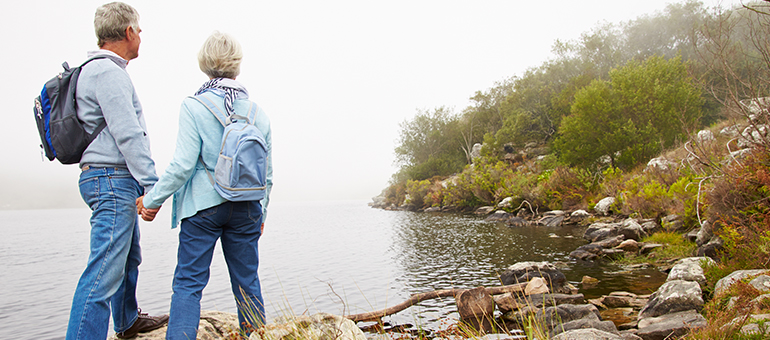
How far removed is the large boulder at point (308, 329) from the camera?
2.58 m

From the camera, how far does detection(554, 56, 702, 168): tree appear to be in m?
21.7

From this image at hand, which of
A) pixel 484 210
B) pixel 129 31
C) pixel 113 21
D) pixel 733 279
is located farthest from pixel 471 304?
pixel 484 210

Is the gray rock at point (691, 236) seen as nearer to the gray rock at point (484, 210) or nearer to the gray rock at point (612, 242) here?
the gray rock at point (612, 242)

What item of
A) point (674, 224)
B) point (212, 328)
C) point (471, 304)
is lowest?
point (674, 224)

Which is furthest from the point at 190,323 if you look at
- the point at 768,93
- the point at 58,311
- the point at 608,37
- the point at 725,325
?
the point at 608,37

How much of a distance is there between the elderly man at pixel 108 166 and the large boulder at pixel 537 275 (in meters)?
6.04

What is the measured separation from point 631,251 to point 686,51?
136ft

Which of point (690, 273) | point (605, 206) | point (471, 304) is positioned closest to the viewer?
point (690, 273)

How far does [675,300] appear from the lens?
15.1 feet

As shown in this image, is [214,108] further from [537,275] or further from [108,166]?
[537,275]

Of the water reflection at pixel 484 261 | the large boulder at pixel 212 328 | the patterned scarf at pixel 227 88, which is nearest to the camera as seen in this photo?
the patterned scarf at pixel 227 88

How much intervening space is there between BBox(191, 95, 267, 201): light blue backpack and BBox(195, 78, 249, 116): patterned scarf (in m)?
0.09

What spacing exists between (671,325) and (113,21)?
5.59m

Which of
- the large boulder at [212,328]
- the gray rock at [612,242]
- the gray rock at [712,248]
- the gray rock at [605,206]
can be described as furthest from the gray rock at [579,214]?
the large boulder at [212,328]
